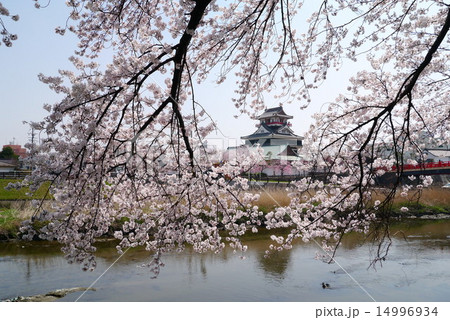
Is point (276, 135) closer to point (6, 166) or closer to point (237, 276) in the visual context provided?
point (6, 166)

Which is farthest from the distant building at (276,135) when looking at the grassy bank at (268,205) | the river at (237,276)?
the river at (237,276)

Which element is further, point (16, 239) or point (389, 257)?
point (16, 239)

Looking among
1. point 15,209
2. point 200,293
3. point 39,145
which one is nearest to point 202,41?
point 39,145

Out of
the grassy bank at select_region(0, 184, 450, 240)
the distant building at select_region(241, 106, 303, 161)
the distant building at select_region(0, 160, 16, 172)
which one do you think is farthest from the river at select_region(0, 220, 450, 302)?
the distant building at select_region(0, 160, 16, 172)

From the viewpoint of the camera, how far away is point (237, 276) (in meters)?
6.16

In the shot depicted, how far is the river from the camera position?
5.35m

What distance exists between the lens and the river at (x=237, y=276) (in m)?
5.35

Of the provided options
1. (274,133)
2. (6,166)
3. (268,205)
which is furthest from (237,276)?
(6,166)

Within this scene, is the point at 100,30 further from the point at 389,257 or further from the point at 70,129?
the point at 389,257

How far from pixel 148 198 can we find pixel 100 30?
1.93 meters

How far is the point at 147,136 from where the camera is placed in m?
4.05

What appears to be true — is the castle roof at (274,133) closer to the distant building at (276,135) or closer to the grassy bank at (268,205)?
the distant building at (276,135)

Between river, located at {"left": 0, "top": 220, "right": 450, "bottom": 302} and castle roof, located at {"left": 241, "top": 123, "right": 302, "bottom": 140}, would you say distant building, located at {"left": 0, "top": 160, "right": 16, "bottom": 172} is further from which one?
river, located at {"left": 0, "top": 220, "right": 450, "bottom": 302}

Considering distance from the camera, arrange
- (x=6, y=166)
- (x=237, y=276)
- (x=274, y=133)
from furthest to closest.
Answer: (x=274, y=133) < (x=6, y=166) < (x=237, y=276)
